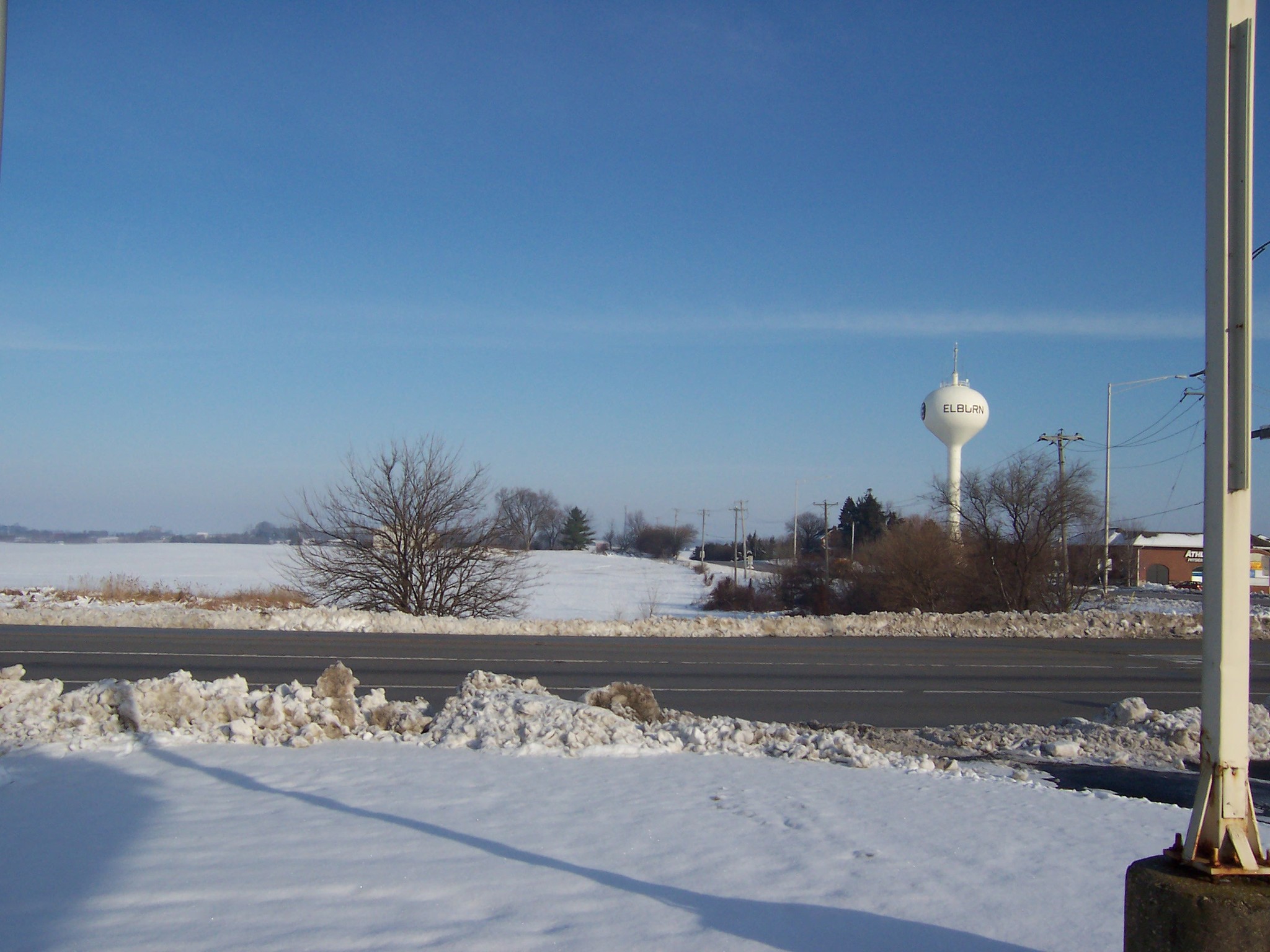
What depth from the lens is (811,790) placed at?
22.7 ft

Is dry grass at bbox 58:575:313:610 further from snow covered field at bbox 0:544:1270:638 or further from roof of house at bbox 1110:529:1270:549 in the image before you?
roof of house at bbox 1110:529:1270:549

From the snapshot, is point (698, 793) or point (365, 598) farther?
point (365, 598)

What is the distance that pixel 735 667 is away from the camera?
1731 centimetres

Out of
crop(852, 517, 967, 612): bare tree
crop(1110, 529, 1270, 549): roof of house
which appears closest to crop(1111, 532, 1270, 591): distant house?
crop(1110, 529, 1270, 549): roof of house

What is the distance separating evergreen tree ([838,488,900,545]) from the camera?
91375mm

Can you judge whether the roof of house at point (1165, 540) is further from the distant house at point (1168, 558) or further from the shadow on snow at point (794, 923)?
the shadow on snow at point (794, 923)

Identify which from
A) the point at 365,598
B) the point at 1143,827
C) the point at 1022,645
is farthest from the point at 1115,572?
the point at 1143,827

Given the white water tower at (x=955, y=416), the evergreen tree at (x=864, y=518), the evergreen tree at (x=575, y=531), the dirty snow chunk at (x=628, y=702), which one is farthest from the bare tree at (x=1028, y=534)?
the evergreen tree at (x=575, y=531)

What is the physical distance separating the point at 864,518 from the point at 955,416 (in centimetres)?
3554

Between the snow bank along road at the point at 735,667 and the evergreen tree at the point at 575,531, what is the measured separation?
103 metres

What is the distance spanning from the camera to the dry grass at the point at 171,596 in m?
32.6

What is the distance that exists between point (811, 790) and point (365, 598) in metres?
25.1

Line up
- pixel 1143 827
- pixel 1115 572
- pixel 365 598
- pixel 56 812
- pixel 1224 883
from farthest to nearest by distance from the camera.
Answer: pixel 1115 572
pixel 365 598
pixel 1143 827
pixel 56 812
pixel 1224 883

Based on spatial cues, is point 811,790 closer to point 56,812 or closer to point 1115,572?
point 56,812
